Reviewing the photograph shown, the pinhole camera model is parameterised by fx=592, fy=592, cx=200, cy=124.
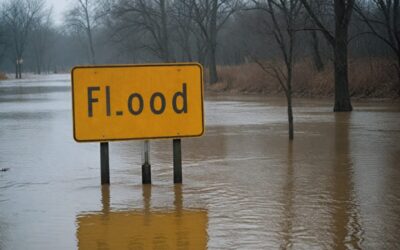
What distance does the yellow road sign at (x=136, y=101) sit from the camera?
24.1 feet

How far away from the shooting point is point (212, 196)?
22.8ft

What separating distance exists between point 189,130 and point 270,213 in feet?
6.29

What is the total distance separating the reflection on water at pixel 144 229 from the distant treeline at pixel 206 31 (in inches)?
299

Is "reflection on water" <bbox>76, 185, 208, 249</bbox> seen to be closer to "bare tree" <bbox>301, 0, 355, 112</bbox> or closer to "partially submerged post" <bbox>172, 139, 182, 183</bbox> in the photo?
"partially submerged post" <bbox>172, 139, 182, 183</bbox>

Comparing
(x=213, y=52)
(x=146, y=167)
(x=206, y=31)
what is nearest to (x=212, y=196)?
(x=146, y=167)

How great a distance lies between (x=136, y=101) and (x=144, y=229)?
2.30 metres

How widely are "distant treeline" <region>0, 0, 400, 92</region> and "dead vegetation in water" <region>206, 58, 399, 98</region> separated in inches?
17.5

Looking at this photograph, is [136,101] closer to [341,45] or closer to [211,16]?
[341,45]

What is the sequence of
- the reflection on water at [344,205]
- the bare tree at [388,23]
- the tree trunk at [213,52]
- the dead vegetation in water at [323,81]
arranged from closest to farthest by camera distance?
1. the reflection on water at [344,205]
2. the bare tree at [388,23]
3. the dead vegetation in water at [323,81]
4. the tree trunk at [213,52]

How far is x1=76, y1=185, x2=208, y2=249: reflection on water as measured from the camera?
5117 mm

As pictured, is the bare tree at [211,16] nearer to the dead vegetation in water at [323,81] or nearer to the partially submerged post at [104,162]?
the dead vegetation in water at [323,81]

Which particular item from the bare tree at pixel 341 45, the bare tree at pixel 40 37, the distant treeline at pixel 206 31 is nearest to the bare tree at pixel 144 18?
the distant treeline at pixel 206 31

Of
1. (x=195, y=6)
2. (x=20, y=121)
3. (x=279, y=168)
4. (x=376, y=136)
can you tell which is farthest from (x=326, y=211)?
(x=195, y=6)

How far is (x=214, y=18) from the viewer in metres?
50.5
